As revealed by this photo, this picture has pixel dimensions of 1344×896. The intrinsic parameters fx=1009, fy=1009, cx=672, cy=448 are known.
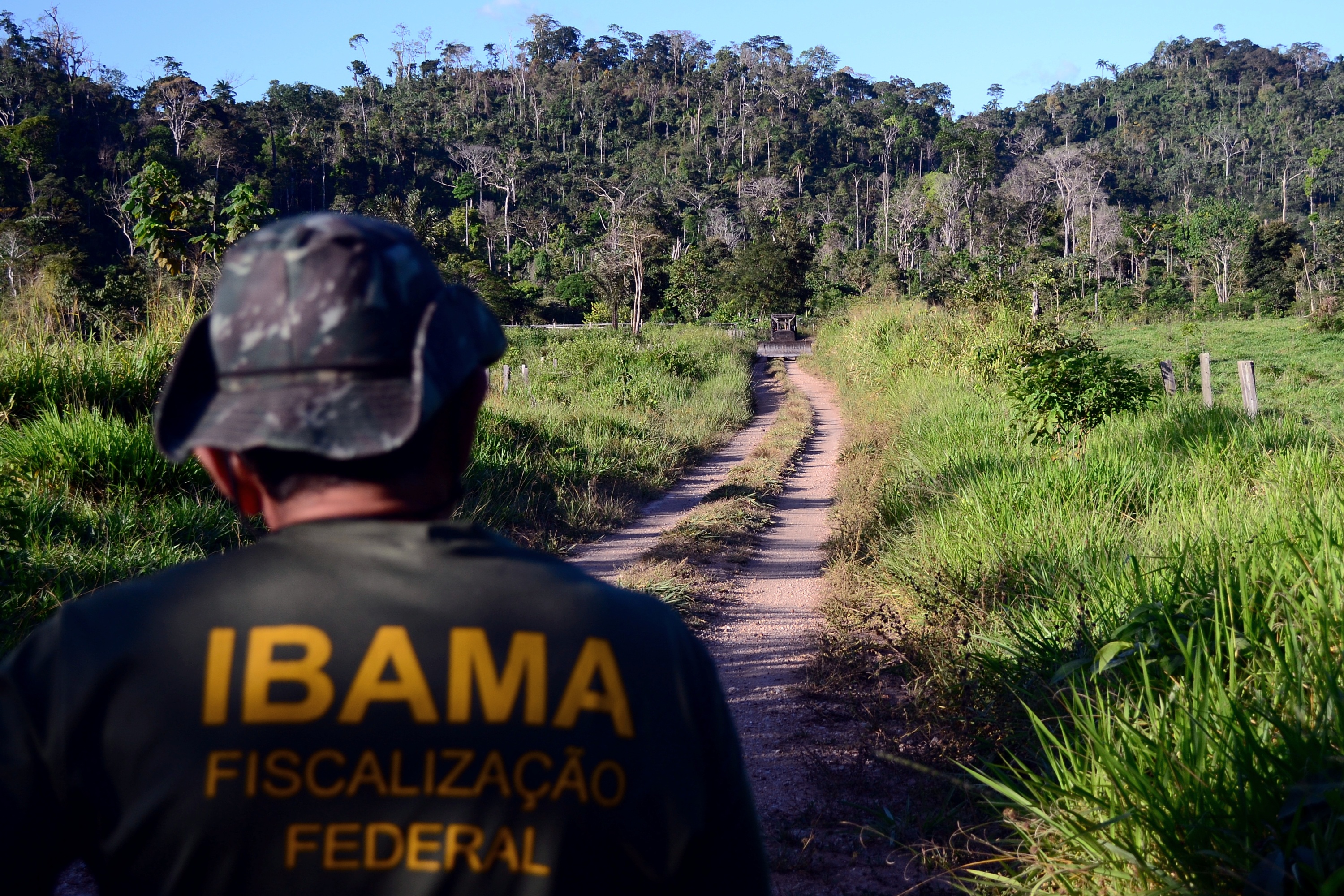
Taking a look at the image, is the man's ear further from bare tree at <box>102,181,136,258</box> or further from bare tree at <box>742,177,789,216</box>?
bare tree at <box>742,177,789,216</box>

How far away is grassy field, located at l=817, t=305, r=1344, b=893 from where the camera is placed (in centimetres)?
248

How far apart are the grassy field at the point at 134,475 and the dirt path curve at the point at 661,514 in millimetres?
211

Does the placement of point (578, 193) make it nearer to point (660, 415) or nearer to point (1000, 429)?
point (660, 415)

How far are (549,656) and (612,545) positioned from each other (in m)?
7.24

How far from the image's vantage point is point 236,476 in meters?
1.10

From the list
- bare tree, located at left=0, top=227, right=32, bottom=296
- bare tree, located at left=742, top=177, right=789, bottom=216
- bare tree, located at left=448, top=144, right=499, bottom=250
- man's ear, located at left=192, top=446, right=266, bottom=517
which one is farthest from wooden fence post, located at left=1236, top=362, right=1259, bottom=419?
bare tree, located at left=448, top=144, right=499, bottom=250

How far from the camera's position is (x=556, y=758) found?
0.99 meters

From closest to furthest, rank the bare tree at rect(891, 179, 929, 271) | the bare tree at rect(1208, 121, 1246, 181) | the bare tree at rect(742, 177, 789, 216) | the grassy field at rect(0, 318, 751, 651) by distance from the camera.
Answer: the grassy field at rect(0, 318, 751, 651) → the bare tree at rect(891, 179, 929, 271) → the bare tree at rect(742, 177, 789, 216) → the bare tree at rect(1208, 121, 1246, 181)

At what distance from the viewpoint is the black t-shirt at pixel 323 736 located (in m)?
0.96

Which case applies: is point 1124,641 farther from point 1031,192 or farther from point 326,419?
point 1031,192

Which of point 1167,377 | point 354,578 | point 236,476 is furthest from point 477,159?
point 354,578

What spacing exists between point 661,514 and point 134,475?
15.3ft

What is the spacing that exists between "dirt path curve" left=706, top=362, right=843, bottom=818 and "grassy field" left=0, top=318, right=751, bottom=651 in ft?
5.44

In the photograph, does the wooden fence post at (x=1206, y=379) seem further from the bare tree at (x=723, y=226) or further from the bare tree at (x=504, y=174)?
the bare tree at (x=504, y=174)
